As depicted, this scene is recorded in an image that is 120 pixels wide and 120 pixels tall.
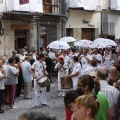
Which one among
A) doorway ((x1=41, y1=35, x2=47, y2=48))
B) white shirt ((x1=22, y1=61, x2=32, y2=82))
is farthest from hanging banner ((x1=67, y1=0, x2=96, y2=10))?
white shirt ((x1=22, y1=61, x2=32, y2=82))

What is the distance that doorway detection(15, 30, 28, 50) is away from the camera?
2253 cm

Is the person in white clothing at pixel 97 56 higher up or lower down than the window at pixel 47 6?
lower down

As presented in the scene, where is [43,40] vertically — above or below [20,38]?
below

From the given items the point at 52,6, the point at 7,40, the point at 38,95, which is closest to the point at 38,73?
the point at 38,95

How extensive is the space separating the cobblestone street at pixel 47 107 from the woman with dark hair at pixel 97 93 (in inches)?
147

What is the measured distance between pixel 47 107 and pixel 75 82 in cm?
120

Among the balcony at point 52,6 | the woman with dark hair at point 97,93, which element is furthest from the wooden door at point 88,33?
the woman with dark hair at point 97,93

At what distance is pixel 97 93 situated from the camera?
18.5ft

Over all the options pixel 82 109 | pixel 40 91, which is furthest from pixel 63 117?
pixel 82 109

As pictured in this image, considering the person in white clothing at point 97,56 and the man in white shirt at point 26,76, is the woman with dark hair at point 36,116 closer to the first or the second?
the man in white shirt at point 26,76

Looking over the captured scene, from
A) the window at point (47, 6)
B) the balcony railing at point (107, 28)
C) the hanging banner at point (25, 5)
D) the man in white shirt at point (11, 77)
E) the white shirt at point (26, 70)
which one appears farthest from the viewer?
the balcony railing at point (107, 28)

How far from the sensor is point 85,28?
3064 centimetres

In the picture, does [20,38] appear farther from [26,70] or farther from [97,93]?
[97,93]

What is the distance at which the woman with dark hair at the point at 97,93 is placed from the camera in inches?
205
